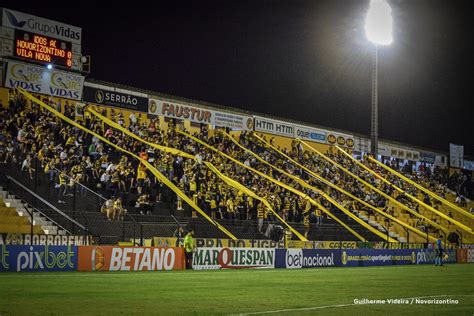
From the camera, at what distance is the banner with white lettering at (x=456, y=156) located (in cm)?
7550

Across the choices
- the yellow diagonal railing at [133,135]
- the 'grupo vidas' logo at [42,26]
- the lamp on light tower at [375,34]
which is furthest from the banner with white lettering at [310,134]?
the 'grupo vidas' logo at [42,26]

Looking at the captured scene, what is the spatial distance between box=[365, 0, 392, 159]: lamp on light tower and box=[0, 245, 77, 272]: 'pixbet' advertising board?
3148cm

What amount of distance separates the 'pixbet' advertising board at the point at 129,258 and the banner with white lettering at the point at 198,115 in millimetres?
18239

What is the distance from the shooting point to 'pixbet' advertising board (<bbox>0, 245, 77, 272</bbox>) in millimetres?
23516

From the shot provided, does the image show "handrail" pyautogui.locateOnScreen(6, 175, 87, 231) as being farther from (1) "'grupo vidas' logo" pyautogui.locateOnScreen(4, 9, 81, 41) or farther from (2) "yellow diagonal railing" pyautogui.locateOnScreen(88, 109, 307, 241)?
(1) "'grupo vidas' logo" pyautogui.locateOnScreen(4, 9, 81, 41)

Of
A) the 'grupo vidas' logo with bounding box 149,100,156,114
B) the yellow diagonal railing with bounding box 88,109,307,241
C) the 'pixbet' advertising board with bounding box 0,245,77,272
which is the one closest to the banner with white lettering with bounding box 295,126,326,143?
the 'grupo vidas' logo with bounding box 149,100,156,114

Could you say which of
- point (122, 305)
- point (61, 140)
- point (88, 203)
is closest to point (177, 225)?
point (88, 203)

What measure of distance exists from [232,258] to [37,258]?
10078 millimetres

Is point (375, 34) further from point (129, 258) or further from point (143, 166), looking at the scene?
point (129, 258)

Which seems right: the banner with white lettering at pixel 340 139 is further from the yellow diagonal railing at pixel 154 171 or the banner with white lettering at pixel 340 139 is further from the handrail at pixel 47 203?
the handrail at pixel 47 203

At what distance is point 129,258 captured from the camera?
27484 mm

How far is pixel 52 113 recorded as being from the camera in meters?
36.0

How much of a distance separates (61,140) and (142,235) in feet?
25.2

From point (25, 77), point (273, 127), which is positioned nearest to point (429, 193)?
point (273, 127)
